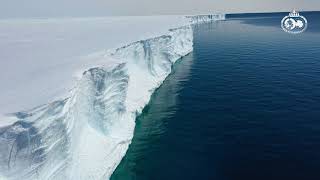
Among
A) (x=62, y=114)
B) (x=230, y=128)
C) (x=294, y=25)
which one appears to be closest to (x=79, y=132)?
(x=62, y=114)

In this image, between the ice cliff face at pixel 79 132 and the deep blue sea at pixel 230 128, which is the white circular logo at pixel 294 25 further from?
the ice cliff face at pixel 79 132

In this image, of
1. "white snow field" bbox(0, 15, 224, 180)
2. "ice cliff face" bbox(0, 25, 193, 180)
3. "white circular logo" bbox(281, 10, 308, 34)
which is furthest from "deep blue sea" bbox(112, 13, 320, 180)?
"white circular logo" bbox(281, 10, 308, 34)

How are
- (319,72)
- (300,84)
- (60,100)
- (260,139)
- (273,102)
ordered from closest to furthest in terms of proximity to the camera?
(60,100)
(260,139)
(273,102)
(300,84)
(319,72)

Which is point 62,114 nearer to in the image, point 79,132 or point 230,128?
point 79,132

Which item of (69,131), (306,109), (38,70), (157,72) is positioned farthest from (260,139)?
(157,72)

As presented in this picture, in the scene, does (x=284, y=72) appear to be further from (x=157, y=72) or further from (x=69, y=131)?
(x=69, y=131)

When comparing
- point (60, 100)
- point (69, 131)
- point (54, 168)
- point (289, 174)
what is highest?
point (60, 100)

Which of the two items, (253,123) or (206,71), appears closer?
(253,123)
